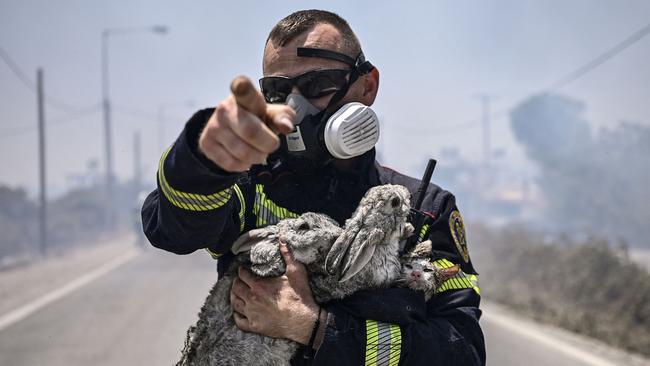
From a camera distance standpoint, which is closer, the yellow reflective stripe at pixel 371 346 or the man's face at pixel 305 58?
the yellow reflective stripe at pixel 371 346

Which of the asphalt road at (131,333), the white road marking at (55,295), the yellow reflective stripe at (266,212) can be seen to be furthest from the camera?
the white road marking at (55,295)

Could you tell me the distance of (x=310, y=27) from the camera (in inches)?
89.6

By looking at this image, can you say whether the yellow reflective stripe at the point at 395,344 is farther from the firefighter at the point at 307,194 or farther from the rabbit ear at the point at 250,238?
the rabbit ear at the point at 250,238

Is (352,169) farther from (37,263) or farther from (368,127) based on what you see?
(37,263)

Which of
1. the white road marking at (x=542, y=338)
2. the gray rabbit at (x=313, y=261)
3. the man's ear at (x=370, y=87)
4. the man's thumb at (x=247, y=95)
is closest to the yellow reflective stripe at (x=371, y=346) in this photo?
the gray rabbit at (x=313, y=261)

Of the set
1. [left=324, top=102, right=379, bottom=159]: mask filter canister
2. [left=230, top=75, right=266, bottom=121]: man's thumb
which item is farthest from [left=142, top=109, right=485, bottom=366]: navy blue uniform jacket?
[left=230, top=75, right=266, bottom=121]: man's thumb

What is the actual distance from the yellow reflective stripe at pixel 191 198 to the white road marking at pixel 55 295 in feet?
24.7

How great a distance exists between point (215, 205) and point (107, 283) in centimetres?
1117

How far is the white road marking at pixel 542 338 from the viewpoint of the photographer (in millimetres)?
6742

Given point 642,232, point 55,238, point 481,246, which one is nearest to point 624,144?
point 642,232

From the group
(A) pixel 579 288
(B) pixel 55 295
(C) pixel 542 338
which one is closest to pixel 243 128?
(C) pixel 542 338

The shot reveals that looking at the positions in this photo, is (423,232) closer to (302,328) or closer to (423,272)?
(423,272)

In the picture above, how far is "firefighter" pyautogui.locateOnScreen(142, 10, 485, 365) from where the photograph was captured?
155cm

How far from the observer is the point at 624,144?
90.2 feet
